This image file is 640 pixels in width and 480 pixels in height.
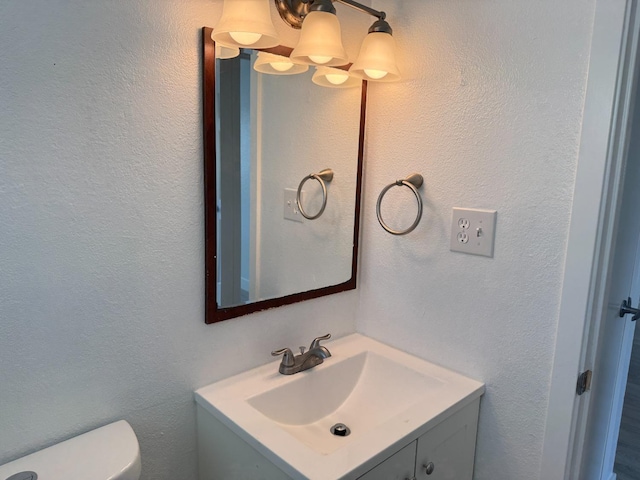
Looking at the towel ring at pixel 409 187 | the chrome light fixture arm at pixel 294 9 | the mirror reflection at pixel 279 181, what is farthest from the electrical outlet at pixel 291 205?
the chrome light fixture arm at pixel 294 9

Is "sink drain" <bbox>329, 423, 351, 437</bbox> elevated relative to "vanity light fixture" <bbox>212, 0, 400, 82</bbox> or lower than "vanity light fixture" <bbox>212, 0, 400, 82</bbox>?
lower

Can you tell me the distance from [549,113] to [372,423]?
92 cm

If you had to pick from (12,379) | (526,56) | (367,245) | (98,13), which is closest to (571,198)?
(526,56)

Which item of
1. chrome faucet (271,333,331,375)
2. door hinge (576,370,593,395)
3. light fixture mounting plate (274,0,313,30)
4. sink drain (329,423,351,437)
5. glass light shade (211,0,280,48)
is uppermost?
light fixture mounting plate (274,0,313,30)

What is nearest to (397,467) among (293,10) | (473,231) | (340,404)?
(340,404)

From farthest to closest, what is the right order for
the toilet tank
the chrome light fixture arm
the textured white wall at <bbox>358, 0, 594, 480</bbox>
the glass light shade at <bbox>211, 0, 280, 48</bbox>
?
the chrome light fixture arm → the textured white wall at <bbox>358, 0, 594, 480</bbox> → the glass light shade at <bbox>211, 0, 280, 48</bbox> → the toilet tank

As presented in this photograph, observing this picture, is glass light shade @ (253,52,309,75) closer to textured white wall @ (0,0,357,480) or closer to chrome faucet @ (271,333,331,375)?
textured white wall @ (0,0,357,480)

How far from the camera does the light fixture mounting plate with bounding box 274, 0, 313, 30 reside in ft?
3.75

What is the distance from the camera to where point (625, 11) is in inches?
36.2

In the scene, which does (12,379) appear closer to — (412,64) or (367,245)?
(367,245)

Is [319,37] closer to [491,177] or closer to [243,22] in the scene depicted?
[243,22]

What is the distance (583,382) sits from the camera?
1072 millimetres

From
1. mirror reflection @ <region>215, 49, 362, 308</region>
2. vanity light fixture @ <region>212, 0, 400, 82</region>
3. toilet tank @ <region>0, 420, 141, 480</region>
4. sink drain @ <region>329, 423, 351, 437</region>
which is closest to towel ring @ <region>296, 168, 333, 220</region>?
mirror reflection @ <region>215, 49, 362, 308</region>

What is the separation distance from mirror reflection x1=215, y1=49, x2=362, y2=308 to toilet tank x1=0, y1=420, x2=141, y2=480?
380 mm
